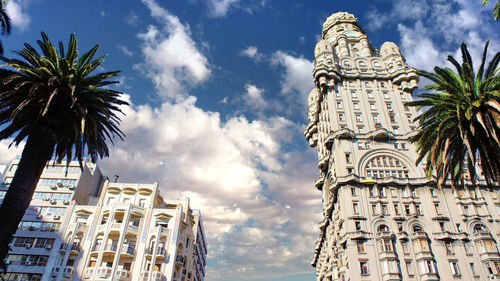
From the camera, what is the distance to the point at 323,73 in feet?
231

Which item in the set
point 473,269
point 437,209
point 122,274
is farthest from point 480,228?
point 122,274

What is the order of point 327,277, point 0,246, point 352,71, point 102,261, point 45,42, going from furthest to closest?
point 352,71 < point 327,277 < point 102,261 < point 45,42 < point 0,246

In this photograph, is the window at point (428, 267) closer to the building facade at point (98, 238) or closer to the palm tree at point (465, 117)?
the palm tree at point (465, 117)

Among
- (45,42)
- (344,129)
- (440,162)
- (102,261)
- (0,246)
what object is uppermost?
(344,129)

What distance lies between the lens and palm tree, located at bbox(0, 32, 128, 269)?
1803 centimetres

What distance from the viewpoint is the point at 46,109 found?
18.0 metres

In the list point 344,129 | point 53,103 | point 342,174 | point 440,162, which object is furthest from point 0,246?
point 344,129

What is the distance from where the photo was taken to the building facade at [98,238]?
4666 cm

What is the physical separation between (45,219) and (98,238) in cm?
1108

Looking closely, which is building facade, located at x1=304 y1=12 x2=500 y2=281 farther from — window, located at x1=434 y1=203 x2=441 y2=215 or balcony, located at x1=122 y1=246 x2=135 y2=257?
balcony, located at x1=122 y1=246 x2=135 y2=257

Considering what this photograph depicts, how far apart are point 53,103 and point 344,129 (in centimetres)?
5262

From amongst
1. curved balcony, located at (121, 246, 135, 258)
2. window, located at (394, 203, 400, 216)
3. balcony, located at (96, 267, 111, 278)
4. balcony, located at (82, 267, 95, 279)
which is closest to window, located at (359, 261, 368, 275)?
window, located at (394, 203, 400, 216)

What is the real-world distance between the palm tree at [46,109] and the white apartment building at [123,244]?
101 ft

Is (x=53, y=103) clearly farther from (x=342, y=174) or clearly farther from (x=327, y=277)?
(x=327, y=277)
